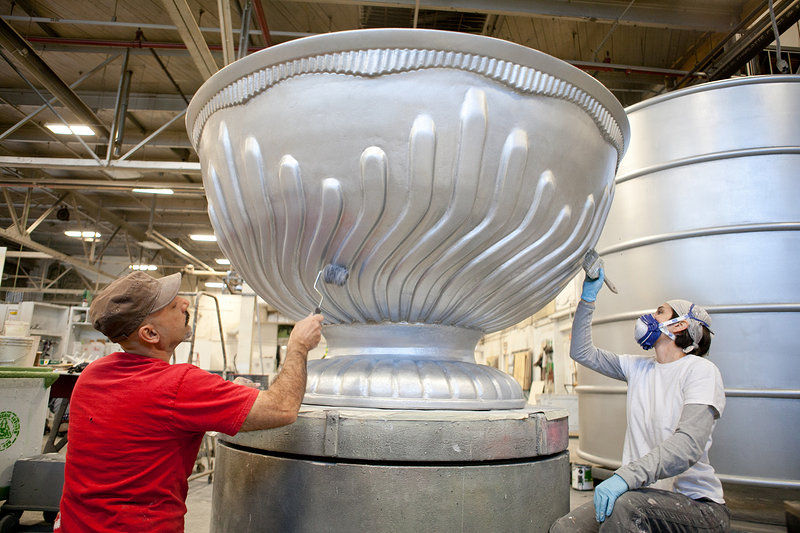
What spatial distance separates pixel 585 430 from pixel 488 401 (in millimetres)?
2038

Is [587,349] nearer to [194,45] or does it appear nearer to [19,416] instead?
[19,416]

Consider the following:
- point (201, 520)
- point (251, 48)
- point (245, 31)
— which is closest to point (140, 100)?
point (251, 48)

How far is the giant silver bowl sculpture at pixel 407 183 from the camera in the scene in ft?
2.49

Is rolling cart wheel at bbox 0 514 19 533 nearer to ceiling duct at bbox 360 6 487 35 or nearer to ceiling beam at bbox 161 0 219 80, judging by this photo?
ceiling beam at bbox 161 0 219 80

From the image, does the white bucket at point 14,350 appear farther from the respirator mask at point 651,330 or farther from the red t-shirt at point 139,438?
the respirator mask at point 651,330

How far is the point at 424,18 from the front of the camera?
14.2 feet

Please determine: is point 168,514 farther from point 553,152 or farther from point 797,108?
point 797,108

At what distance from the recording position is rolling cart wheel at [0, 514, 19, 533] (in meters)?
2.16

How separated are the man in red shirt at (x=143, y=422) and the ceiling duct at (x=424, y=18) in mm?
4112

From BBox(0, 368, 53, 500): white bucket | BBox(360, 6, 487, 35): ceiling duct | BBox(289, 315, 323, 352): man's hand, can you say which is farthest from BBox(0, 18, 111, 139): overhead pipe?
BBox(289, 315, 323, 352): man's hand

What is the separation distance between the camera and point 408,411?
0.86m

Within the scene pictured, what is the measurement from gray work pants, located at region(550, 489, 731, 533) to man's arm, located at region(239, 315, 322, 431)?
547 millimetres

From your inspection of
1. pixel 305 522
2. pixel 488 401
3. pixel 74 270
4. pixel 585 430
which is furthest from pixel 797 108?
pixel 74 270

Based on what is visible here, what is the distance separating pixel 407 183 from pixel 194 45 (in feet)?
10.9
